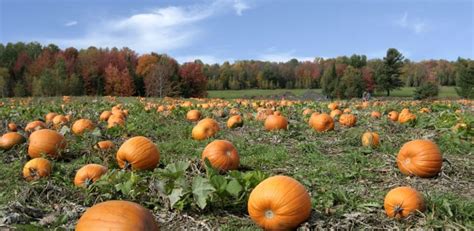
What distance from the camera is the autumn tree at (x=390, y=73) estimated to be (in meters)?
79.4

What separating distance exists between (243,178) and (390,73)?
265 feet

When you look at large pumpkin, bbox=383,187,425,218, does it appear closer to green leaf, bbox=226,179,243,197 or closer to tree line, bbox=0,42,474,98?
green leaf, bbox=226,179,243,197

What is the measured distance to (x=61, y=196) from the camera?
493 centimetres

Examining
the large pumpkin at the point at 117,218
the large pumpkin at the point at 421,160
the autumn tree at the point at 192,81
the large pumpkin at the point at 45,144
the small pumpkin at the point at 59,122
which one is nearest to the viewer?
the large pumpkin at the point at 117,218

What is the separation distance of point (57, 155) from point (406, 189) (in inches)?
214

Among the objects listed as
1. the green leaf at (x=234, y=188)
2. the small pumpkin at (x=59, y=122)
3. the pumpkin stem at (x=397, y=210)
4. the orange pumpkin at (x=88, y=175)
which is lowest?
the pumpkin stem at (x=397, y=210)

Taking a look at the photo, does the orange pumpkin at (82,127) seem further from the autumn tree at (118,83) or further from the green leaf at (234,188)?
the autumn tree at (118,83)

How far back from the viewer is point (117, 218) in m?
3.46

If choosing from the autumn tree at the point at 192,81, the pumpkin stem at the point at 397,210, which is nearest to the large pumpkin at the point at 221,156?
the pumpkin stem at the point at 397,210

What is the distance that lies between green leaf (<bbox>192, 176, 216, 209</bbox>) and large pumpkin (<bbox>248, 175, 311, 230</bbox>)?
0.41 meters

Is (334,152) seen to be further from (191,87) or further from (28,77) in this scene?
(28,77)

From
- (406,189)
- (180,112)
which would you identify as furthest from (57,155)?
(180,112)

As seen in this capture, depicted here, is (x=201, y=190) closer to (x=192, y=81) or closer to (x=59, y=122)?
(x=59, y=122)

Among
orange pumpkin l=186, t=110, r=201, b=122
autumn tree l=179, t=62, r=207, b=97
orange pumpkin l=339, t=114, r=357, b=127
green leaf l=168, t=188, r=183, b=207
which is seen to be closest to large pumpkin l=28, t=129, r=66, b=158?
green leaf l=168, t=188, r=183, b=207
